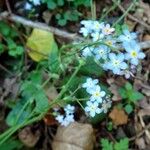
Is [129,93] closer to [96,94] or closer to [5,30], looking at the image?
[96,94]

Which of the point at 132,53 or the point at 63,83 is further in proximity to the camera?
the point at 63,83

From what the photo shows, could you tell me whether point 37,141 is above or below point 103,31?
below

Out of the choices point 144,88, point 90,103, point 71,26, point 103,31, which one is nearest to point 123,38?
point 103,31

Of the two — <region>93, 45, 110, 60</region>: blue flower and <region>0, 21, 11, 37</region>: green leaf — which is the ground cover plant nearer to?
<region>0, 21, 11, 37</region>: green leaf

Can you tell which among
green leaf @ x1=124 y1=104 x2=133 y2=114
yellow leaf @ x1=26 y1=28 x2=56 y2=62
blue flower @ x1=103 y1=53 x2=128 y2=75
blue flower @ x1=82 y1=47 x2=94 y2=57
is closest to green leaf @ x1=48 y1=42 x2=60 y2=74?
blue flower @ x1=82 y1=47 x2=94 y2=57

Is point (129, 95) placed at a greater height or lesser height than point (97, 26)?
lesser

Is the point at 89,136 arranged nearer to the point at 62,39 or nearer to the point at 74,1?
the point at 62,39

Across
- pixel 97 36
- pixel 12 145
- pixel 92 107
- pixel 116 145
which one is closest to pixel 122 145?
pixel 116 145
